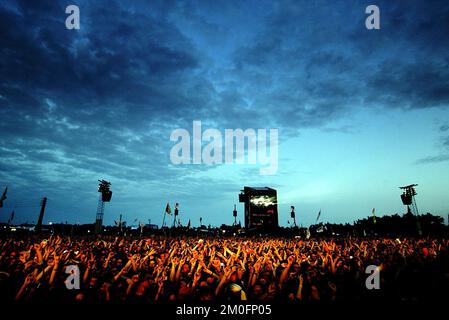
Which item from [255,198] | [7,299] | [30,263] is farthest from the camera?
[255,198]

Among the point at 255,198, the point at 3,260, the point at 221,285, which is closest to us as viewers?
the point at 221,285

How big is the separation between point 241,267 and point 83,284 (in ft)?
12.2

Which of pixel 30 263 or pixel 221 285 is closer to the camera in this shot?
pixel 221 285

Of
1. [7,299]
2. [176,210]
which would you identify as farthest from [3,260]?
[176,210]

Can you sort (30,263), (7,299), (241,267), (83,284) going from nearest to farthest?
1. (7,299)
2. (83,284)
3. (30,263)
4. (241,267)

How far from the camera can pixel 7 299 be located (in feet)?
13.6

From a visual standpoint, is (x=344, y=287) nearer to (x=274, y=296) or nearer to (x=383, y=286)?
(x=383, y=286)
